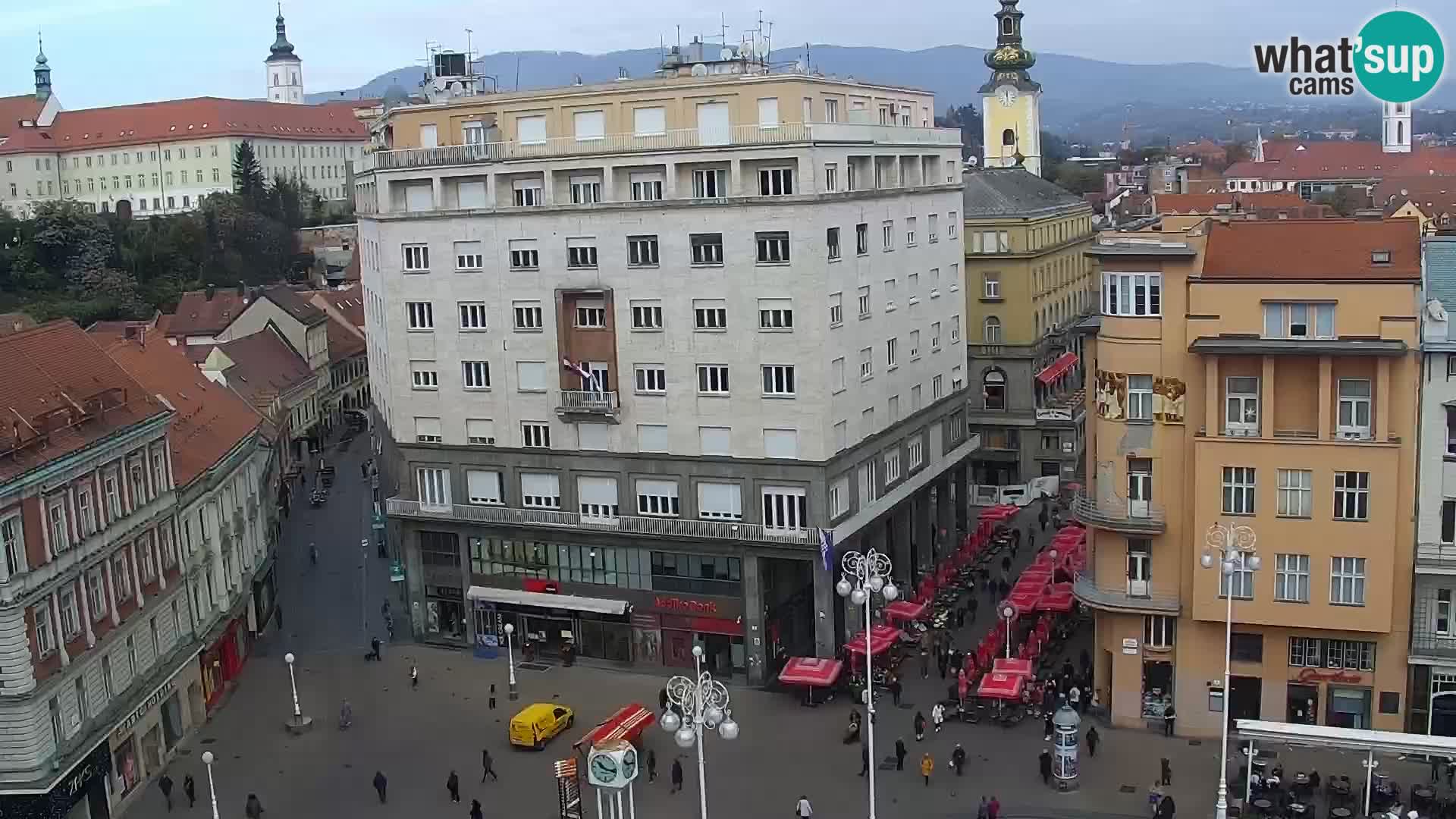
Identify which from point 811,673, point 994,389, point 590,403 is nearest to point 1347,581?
point 811,673

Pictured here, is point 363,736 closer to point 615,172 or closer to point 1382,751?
point 615,172

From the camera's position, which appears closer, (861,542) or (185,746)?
(185,746)

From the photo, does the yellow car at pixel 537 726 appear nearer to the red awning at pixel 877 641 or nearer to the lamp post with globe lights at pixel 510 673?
the lamp post with globe lights at pixel 510 673

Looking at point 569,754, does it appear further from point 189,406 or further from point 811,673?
point 189,406

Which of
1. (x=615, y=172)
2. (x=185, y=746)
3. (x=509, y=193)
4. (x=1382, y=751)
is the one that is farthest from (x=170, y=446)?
(x=1382, y=751)

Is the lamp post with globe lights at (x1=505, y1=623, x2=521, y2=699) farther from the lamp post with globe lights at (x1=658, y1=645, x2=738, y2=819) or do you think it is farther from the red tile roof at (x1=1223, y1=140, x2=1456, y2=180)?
the red tile roof at (x1=1223, y1=140, x2=1456, y2=180)

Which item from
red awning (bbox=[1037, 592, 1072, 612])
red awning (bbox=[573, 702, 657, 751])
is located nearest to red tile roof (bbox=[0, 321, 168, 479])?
red awning (bbox=[573, 702, 657, 751])
